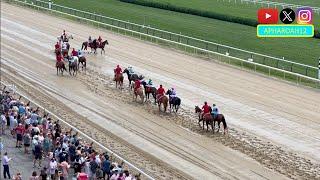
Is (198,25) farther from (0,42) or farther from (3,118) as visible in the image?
(3,118)

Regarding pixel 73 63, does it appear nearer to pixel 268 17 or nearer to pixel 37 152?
pixel 37 152

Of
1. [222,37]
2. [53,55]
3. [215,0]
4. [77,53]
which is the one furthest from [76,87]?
[215,0]

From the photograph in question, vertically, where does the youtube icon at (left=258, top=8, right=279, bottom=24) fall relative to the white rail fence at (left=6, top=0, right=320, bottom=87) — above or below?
above

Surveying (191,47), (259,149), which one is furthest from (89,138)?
(191,47)

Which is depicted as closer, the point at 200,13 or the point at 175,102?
the point at 175,102

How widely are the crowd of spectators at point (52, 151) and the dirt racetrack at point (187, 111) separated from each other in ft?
5.80

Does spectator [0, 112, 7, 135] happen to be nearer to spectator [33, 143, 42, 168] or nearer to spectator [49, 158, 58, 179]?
spectator [33, 143, 42, 168]

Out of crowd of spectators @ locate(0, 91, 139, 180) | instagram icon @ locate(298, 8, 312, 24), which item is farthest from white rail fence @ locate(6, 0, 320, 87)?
crowd of spectators @ locate(0, 91, 139, 180)

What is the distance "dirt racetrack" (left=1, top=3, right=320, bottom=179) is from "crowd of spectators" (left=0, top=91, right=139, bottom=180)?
1.77m

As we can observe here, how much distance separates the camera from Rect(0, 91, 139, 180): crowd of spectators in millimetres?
17250

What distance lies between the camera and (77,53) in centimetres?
3125

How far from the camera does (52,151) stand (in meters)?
19.4

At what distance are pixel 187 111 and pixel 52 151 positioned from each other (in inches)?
254

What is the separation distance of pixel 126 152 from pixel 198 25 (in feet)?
72.8
